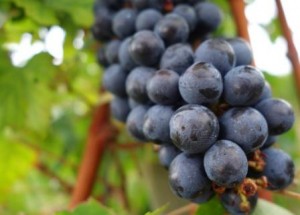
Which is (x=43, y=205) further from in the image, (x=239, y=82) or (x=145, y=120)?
(x=239, y=82)

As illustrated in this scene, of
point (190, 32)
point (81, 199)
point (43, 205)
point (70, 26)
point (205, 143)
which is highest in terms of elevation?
point (70, 26)

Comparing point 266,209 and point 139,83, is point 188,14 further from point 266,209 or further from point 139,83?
point 266,209

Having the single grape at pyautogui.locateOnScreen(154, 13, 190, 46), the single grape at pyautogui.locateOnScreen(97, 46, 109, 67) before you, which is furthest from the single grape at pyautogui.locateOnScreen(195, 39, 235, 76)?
the single grape at pyautogui.locateOnScreen(97, 46, 109, 67)

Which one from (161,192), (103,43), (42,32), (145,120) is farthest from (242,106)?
(161,192)

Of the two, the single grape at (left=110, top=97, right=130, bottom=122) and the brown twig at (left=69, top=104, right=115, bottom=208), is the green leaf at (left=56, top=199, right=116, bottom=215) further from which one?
the brown twig at (left=69, top=104, right=115, bottom=208)

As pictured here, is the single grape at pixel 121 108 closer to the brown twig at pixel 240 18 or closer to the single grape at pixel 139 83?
the single grape at pixel 139 83
